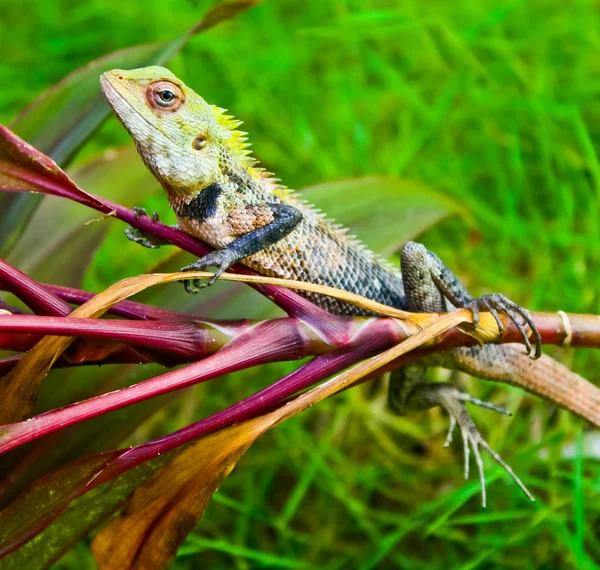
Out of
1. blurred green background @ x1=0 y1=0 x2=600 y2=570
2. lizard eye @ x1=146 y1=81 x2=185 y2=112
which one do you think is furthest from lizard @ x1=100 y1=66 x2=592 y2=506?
blurred green background @ x1=0 y1=0 x2=600 y2=570

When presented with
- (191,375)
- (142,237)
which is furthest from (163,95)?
(191,375)

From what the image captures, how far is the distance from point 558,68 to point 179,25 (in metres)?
1.38

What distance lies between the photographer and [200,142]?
104 cm

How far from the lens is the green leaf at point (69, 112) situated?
1121 mm

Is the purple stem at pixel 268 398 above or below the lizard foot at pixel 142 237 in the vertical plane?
below

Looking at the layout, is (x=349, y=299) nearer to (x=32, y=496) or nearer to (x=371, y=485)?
(x=32, y=496)

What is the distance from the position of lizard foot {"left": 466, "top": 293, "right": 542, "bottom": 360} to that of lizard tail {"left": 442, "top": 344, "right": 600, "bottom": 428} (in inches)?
5.4

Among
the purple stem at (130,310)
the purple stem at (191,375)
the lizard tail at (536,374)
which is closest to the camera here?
the purple stem at (191,375)

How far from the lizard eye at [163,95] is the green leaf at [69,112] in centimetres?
17

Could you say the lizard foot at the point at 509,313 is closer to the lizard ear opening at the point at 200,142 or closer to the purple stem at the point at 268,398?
the purple stem at the point at 268,398

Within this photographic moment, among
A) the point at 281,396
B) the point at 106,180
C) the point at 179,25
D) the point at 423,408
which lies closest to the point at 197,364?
the point at 281,396

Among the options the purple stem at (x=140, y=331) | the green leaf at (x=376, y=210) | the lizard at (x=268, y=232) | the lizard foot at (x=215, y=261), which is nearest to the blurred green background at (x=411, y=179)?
the green leaf at (x=376, y=210)

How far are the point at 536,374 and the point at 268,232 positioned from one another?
1.59ft

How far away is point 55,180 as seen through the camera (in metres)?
0.75
